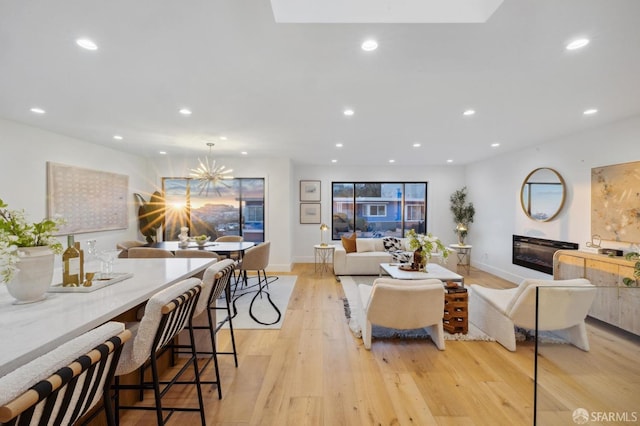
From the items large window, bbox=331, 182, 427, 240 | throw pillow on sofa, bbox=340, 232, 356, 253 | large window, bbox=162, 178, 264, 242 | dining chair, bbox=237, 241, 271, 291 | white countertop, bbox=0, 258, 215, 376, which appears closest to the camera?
white countertop, bbox=0, 258, 215, 376

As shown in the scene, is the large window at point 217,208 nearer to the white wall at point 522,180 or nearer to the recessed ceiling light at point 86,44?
the recessed ceiling light at point 86,44

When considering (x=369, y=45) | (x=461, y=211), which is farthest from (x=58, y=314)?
(x=461, y=211)

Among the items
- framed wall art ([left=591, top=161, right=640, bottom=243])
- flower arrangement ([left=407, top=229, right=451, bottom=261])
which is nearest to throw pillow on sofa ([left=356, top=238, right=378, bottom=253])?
flower arrangement ([left=407, top=229, right=451, bottom=261])

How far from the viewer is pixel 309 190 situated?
288 inches

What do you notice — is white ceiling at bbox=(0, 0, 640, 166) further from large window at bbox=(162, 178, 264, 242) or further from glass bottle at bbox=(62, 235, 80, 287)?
large window at bbox=(162, 178, 264, 242)

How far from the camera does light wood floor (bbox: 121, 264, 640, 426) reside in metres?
1.46

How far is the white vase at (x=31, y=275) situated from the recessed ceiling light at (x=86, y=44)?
149 cm

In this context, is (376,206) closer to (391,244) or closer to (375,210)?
(375,210)

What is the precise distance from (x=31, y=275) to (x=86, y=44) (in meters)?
1.65

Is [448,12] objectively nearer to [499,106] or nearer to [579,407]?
[499,106]

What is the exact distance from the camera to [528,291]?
2648 millimetres

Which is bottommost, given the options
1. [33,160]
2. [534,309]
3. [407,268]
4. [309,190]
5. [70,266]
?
[534,309]

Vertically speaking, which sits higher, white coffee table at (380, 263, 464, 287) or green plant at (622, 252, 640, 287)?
green plant at (622, 252, 640, 287)

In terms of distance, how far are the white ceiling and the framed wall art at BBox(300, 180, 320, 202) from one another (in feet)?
10.1
